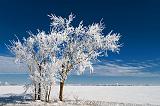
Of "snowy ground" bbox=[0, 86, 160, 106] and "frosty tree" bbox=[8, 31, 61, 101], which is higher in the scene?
"frosty tree" bbox=[8, 31, 61, 101]

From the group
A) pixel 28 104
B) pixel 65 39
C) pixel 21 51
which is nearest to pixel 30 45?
pixel 21 51

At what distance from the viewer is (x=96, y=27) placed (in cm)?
4953

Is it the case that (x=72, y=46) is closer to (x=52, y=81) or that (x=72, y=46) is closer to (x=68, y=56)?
(x=68, y=56)

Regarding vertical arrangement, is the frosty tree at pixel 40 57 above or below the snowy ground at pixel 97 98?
above

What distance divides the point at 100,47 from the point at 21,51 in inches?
465

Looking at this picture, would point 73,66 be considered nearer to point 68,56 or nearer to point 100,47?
point 68,56

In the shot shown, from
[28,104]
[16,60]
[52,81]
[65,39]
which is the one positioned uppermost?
[65,39]

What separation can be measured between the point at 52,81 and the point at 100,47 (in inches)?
370

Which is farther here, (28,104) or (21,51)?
(21,51)

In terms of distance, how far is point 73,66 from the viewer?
47.8 meters

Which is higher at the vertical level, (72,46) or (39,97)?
(72,46)

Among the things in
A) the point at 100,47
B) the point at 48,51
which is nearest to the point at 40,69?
the point at 48,51

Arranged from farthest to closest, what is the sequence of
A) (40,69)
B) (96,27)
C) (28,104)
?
(96,27) < (40,69) < (28,104)

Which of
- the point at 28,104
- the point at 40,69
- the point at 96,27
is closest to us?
the point at 28,104
